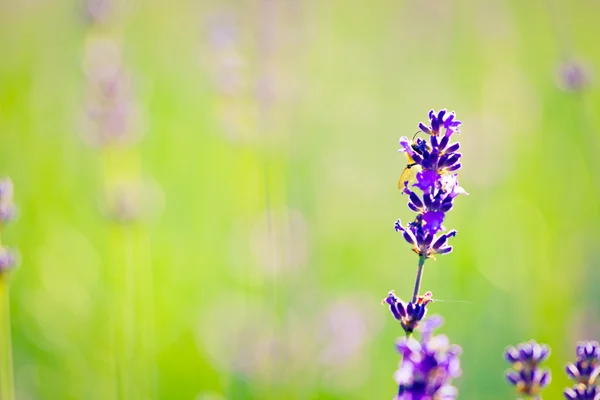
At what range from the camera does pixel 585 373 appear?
1622 mm

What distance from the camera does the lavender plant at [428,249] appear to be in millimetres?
1374

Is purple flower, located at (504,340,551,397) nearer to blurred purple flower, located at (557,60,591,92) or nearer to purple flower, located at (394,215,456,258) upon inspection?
purple flower, located at (394,215,456,258)

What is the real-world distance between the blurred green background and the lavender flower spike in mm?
618

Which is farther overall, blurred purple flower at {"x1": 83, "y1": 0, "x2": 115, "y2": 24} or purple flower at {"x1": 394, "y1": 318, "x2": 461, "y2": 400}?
blurred purple flower at {"x1": 83, "y1": 0, "x2": 115, "y2": 24}

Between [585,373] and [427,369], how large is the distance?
47 cm

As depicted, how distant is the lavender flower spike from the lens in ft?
5.23

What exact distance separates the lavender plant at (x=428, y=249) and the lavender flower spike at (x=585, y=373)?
12.0 inches

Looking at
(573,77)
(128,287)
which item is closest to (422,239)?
(128,287)

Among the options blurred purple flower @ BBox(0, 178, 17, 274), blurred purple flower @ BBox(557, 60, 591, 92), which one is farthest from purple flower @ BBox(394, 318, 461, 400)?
blurred purple flower @ BBox(557, 60, 591, 92)

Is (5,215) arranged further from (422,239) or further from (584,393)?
(584,393)

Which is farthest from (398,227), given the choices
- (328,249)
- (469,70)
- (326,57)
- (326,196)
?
(326,57)

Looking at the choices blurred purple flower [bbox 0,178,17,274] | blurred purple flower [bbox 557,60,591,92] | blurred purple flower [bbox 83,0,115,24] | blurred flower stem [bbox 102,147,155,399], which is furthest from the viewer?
blurred purple flower [bbox 83,0,115,24]

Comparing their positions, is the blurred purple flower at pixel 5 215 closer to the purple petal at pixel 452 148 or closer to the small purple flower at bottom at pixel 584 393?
the purple petal at pixel 452 148

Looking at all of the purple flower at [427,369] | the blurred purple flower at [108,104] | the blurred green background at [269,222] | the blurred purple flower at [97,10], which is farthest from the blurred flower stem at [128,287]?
the purple flower at [427,369]
